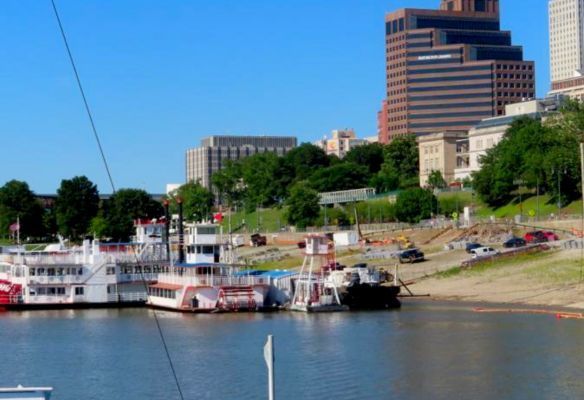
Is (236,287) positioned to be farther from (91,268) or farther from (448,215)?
(448,215)

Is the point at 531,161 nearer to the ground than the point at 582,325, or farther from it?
farther from it

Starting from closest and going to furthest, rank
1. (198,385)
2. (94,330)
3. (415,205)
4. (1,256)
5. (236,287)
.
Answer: (198,385) < (94,330) < (236,287) < (1,256) < (415,205)

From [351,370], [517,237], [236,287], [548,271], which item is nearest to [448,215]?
[517,237]

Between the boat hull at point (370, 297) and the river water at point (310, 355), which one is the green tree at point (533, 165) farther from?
the river water at point (310, 355)

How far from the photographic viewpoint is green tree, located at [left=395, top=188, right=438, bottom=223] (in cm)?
16250

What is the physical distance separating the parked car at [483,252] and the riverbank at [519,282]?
243 cm

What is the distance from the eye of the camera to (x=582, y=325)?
234ft

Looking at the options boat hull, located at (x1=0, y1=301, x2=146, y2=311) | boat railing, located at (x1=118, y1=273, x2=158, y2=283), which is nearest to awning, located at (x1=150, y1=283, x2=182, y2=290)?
boat railing, located at (x1=118, y1=273, x2=158, y2=283)

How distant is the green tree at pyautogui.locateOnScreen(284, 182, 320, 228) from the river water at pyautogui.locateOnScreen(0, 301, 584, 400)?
96.2 metres

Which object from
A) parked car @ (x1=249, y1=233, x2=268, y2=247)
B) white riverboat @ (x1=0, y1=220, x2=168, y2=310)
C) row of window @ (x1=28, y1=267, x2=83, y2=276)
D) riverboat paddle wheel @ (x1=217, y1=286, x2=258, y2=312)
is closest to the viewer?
riverboat paddle wheel @ (x1=217, y1=286, x2=258, y2=312)

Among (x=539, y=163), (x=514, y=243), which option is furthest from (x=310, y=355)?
(x=539, y=163)

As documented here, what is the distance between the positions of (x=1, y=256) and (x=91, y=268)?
468 inches

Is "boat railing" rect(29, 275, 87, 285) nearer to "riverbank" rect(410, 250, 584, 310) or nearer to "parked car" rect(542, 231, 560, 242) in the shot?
"riverbank" rect(410, 250, 584, 310)

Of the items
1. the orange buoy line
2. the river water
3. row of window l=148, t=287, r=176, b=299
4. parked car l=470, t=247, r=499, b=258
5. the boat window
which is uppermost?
the boat window
